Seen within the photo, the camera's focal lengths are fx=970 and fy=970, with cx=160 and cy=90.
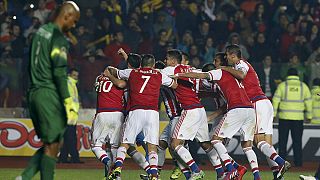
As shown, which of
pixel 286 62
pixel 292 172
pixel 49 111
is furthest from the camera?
pixel 286 62

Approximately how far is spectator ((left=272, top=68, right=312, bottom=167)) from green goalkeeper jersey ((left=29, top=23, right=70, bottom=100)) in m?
10.9

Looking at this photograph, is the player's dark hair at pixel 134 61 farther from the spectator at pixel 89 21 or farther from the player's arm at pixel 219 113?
the spectator at pixel 89 21

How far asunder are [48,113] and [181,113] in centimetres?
514

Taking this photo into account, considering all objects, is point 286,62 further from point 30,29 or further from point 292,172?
point 30,29

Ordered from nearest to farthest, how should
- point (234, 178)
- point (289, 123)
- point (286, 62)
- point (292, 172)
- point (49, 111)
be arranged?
point (49, 111), point (234, 178), point (292, 172), point (289, 123), point (286, 62)

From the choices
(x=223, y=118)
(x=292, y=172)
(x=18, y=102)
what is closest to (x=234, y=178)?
(x=223, y=118)

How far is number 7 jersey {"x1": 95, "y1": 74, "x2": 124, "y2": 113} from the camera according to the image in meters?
16.8

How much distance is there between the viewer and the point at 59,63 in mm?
11672

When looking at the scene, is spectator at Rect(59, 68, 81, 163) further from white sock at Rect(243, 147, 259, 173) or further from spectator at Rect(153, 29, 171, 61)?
white sock at Rect(243, 147, 259, 173)

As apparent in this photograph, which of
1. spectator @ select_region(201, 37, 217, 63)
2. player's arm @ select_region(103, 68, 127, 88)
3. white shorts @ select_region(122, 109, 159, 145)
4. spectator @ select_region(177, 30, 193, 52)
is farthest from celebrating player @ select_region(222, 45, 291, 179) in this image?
spectator @ select_region(177, 30, 193, 52)

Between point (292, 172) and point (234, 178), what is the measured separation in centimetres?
495

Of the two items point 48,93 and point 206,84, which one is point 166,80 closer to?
point 206,84

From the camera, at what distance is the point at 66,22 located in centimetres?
1195

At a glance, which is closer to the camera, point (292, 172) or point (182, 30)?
point (292, 172)
